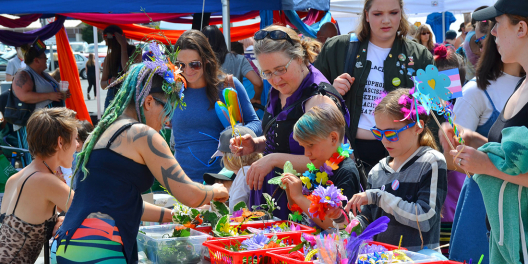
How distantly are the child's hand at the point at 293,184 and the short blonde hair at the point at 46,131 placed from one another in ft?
5.22

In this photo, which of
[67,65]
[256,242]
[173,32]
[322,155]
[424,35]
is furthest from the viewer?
[173,32]

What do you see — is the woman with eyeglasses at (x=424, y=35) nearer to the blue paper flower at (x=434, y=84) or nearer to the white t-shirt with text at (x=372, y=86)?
the white t-shirt with text at (x=372, y=86)

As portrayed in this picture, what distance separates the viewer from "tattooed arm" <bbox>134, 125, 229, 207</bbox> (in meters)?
2.11

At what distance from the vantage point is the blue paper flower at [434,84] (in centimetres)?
180

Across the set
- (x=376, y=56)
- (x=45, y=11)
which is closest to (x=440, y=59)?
(x=376, y=56)

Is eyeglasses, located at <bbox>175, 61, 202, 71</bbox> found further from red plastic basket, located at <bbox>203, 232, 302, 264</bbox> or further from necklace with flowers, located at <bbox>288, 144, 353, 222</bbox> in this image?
red plastic basket, located at <bbox>203, 232, 302, 264</bbox>

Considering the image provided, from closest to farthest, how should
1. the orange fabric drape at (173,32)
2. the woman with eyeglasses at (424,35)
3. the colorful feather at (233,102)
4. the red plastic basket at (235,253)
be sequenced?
the red plastic basket at (235,253) → the colorful feather at (233,102) → the woman with eyeglasses at (424,35) → the orange fabric drape at (173,32)

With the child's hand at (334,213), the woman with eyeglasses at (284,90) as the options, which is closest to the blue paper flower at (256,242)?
the child's hand at (334,213)

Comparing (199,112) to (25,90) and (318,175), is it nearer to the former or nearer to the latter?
(318,175)

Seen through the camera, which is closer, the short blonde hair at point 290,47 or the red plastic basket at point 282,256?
the red plastic basket at point 282,256

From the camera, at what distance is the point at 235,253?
1892mm

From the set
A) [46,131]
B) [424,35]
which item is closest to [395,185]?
[46,131]

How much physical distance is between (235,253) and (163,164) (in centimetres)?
51

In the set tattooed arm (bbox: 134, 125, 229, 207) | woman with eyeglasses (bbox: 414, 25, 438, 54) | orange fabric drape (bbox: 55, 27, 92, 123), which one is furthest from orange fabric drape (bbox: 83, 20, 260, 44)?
tattooed arm (bbox: 134, 125, 229, 207)
